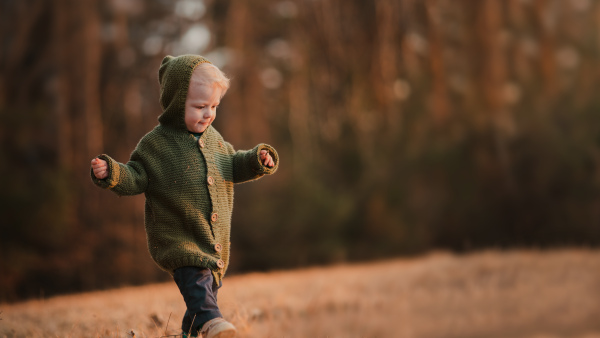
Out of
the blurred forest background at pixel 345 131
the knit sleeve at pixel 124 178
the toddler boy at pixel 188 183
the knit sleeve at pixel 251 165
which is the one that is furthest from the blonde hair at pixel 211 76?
the blurred forest background at pixel 345 131

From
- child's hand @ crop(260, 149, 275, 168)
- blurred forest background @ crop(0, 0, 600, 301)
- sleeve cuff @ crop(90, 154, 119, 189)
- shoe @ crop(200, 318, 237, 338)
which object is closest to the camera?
shoe @ crop(200, 318, 237, 338)

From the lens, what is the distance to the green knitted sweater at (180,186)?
10.1 ft

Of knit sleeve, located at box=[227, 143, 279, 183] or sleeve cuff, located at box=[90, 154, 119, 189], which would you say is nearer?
sleeve cuff, located at box=[90, 154, 119, 189]

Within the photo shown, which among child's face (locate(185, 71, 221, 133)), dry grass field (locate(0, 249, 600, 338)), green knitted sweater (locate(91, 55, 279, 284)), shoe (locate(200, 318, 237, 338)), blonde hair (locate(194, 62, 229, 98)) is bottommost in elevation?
dry grass field (locate(0, 249, 600, 338))

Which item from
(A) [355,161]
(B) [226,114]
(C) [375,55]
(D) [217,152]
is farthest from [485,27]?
(D) [217,152]

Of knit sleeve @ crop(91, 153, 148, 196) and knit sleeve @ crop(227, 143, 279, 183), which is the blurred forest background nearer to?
knit sleeve @ crop(227, 143, 279, 183)

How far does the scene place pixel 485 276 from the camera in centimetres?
660

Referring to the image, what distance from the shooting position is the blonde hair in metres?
3.11

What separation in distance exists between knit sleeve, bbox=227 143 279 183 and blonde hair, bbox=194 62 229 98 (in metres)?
0.36

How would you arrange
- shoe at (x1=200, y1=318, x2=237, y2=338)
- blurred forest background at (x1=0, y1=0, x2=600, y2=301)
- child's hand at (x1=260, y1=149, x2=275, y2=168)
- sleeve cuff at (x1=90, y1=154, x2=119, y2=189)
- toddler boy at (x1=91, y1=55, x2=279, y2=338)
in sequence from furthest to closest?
blurred forest background at (x1=0, y1=0, x2=600, y2=301) → child's hand at (x1=260, y1=149, x2=275, y2=168) → toddler boy at (x1=91, y1=55, x2=279, y2=338) → sleeve cuff at (x1=90, y1=154, x2=119, y2=189) → shoe at (x1=200, y1=318, x2=237, y2=338)

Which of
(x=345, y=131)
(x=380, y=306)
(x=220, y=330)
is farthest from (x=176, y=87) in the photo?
(x=345, y=131)

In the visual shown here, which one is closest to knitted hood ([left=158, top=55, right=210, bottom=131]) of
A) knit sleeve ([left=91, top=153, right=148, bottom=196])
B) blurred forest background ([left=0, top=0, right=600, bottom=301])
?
knit sleeve ([left=91, top=153, right=148, bottom=196])

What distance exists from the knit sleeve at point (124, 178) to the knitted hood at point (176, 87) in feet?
0.94

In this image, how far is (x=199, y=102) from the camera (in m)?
3.12
